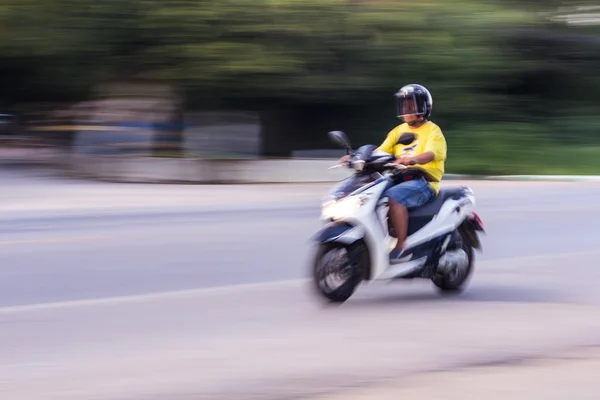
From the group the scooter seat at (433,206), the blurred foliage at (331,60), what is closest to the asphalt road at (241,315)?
the scooter seat at (433,206)

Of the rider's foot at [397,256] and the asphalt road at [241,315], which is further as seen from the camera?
the rider's foot at [397,256]

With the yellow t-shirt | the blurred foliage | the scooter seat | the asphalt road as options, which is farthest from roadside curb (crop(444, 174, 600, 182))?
the yellow t-shirt

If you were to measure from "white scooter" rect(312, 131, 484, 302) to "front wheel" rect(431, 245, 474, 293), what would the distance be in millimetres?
272

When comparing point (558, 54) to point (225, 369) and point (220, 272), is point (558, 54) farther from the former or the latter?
point (225, 369)

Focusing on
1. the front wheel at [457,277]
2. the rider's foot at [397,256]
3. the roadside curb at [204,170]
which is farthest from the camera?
the roadside curb at [204,170]

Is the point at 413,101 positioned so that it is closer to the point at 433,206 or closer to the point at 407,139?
the point at 407,139

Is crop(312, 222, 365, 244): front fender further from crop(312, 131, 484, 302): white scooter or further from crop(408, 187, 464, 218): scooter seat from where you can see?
crop(408, 187, 464, 218): scooter seat

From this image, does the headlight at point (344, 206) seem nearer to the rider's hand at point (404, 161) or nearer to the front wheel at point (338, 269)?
the front wheel at point (338, 269)

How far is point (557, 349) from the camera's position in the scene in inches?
266

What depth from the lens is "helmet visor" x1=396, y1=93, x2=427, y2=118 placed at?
27.3 feet

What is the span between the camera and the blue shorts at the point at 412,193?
8.15 metres

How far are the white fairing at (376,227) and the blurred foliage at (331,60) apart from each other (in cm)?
1504

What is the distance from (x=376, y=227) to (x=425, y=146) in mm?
751

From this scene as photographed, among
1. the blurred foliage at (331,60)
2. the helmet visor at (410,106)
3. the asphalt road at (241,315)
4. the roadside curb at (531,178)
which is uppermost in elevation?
the blurred foliage at (331,60)
